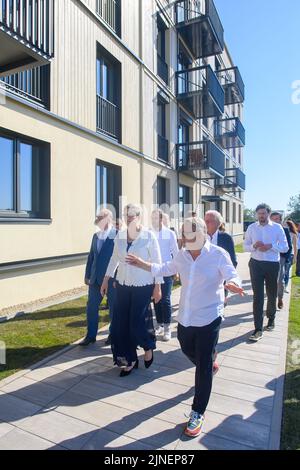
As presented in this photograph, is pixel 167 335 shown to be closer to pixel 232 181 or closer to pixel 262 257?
pixel 262 257

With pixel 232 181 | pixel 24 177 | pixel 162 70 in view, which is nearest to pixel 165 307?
pixel 24 177

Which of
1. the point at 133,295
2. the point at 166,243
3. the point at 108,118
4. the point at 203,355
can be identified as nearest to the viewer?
the point at 203,355

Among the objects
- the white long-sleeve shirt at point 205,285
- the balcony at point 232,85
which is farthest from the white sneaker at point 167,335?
the balcony at point 232,85

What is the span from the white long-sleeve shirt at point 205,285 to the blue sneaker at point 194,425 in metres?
0.75

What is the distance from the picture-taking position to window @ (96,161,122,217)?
31.4 ft

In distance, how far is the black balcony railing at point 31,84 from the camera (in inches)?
251

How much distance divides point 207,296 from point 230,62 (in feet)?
98.3

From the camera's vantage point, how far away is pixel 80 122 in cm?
823

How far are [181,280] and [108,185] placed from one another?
25.6ft

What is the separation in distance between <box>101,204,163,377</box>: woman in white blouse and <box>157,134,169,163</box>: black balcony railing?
10.2 meters

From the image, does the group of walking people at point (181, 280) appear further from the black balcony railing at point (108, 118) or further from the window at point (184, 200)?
the window at point (184, 200)

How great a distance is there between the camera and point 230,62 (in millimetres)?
27719

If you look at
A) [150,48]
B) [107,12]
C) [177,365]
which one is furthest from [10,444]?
[150,48]

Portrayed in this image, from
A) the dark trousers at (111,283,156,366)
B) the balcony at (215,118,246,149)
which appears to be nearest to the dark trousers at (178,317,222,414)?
the dark trousers at (111,283,156,366)
